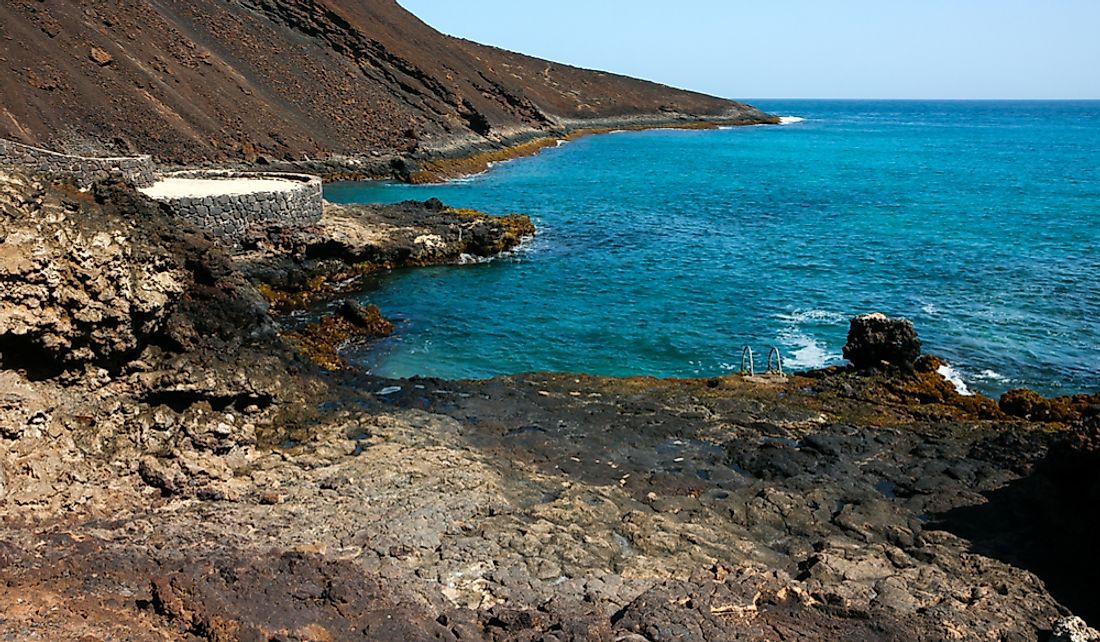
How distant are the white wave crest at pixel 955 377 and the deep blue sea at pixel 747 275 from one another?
27 centimetres

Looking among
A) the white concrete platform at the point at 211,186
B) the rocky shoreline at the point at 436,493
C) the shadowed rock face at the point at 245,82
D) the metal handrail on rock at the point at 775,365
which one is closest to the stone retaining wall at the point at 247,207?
the white concrete platform at the point at 211,186

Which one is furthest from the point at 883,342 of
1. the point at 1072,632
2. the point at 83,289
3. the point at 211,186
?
the point at 211,186

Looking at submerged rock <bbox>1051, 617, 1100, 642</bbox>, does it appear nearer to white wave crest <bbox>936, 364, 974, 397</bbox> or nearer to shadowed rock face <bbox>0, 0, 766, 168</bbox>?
white wave crest <bbox>936, 364, 974, 397</bbox>

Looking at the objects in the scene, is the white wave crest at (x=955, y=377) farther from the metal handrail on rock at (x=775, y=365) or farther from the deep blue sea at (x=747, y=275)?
the metal handrail on rock at (x=775, y=365)

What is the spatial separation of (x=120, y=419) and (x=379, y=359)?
32.0 ft

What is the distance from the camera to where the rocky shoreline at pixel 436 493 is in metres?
9.65

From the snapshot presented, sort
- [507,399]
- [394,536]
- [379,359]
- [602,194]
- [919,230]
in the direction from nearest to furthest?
[394,536] → [507,399] → [379,359] → [919,230] → [602,194]

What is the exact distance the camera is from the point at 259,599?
9.27 m

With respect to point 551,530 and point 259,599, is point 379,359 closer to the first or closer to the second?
point 551,530

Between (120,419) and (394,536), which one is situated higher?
(120,419)

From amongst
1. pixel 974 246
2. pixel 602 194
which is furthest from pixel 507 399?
pixel 602 194

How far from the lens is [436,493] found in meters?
12.5

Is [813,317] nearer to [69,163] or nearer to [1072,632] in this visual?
[1072,632]

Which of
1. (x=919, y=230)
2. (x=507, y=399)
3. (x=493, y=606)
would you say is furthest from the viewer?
(x=919, y=230)
